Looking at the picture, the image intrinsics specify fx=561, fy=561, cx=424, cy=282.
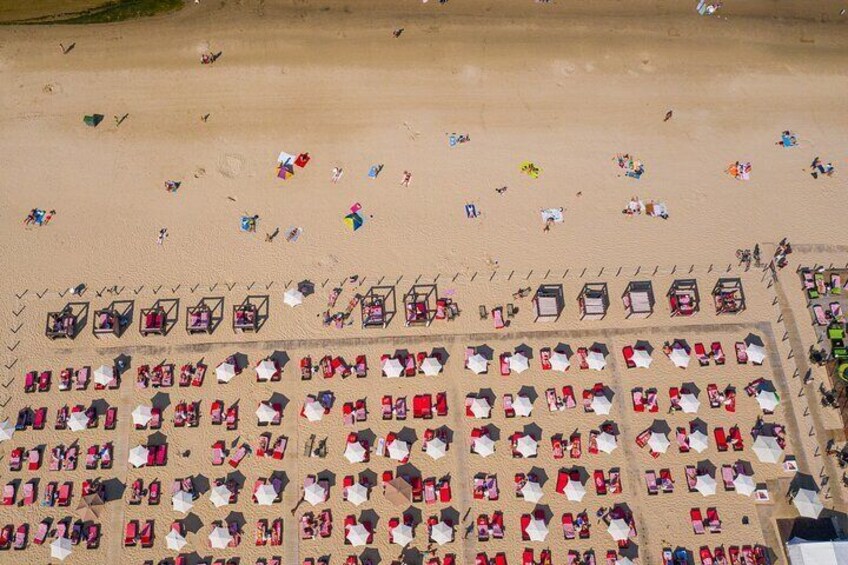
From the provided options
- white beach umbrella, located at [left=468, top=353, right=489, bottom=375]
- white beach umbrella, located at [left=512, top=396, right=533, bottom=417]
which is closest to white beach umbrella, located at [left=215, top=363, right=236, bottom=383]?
white beach umbrella, located at [left=468, top=353, right=489, bottom=375]

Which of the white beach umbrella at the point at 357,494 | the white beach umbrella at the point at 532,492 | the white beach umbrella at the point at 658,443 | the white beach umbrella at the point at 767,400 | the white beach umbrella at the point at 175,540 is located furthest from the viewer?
the white beach umbrella at the point at 767,400

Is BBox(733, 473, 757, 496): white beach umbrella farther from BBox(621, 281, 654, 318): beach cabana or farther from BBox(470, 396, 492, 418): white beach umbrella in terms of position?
BBox(470, 396, 492, 418): white beach umbrella

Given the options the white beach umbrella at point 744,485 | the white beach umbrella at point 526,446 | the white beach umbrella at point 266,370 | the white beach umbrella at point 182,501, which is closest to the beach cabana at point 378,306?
the white beach umbrella at point 266,370

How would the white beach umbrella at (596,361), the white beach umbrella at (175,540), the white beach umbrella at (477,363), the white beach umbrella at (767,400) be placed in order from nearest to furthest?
the white beach umbrella at (175,540)
the white beach umbrella at (767,400)
the white beach umbrella at (477,363)
the white beach umbrella at (596,361)

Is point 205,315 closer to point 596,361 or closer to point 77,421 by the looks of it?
point 77,421

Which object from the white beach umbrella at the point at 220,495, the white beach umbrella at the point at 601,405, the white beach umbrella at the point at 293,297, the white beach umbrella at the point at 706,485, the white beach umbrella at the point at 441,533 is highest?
the white beach umbrella at the point at 293,297

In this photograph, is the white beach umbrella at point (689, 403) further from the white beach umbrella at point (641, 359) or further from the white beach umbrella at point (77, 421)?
the white beach umbrella at point (77, 421)

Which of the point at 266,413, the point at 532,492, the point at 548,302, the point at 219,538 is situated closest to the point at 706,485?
the point at 532,492

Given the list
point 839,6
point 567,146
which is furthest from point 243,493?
point 839,6
